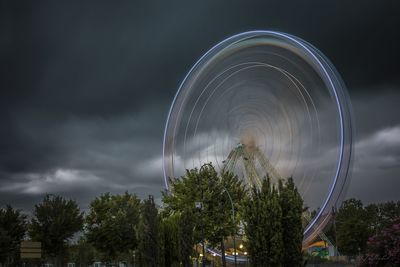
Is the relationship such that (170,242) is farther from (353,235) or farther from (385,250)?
(353,235)

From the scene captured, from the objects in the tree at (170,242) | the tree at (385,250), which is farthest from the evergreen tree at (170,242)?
the tree at (385,250)

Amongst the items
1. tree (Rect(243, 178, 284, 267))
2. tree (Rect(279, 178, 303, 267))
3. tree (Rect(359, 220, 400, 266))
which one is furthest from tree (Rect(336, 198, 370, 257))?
tree (Rect(359, 220, 400, 266))

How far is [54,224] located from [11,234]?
281 inches

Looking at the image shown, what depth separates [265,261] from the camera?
1016 inches

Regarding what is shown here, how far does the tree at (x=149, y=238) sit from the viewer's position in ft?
118

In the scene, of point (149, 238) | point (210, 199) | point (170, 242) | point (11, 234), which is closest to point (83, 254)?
point (11, 234)

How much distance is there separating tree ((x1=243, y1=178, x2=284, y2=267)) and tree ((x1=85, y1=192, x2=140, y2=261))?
116 feet

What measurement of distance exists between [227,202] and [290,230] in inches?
857

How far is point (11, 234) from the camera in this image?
201ft

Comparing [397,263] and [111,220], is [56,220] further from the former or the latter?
[397,263]

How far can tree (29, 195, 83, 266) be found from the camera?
5847 centimetres

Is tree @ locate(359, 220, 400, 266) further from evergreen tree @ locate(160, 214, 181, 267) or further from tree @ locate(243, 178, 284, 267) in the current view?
evergreen tree @ locate(160, 214, 181, 267)

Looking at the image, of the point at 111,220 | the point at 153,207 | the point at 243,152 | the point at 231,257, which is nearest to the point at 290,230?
the point at 153,207

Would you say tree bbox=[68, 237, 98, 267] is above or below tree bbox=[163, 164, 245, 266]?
below
